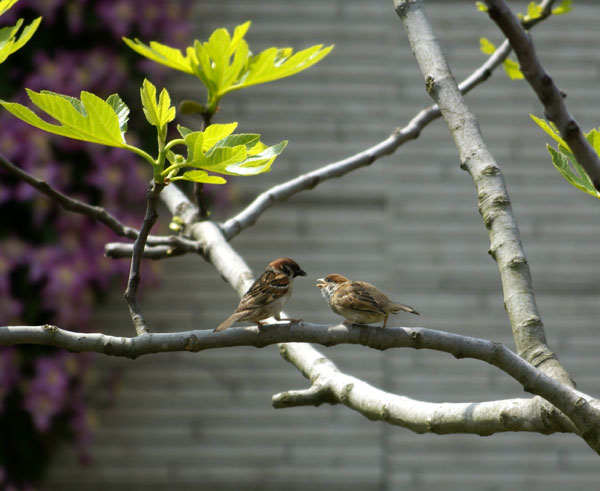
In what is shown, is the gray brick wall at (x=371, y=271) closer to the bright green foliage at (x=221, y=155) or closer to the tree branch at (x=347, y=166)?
the tree branch at (x=347, y=166)

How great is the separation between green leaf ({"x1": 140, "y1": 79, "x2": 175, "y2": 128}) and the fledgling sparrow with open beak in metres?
0.44

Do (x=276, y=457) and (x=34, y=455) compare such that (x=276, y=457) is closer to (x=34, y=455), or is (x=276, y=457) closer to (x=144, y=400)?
(x=144, y=400)

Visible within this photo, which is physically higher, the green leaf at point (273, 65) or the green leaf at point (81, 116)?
the green leaf at point (273, 65)

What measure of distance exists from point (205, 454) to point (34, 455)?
96 centimetres

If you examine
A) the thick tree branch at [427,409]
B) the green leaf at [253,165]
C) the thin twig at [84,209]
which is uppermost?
the thin twig at [84,209]

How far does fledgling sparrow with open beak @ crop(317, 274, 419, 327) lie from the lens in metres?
1.29

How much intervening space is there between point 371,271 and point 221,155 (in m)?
3.82

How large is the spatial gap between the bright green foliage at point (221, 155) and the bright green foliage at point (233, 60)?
0.35 meters

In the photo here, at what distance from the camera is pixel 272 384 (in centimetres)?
465

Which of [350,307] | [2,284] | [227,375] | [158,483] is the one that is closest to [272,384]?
[227,375]

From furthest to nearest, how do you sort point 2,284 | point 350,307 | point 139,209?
point 139,209 < point 2,284 < point 350,307

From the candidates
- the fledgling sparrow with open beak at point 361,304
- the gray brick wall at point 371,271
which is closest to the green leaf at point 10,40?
the fledgling sparrow with open beak at point 361,304

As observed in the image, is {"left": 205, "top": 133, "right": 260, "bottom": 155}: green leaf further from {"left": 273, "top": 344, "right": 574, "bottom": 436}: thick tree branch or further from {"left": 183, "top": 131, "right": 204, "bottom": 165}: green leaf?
{"left": 273, "top": 344, "right": 574, "bottom": 436}: thick tree branch

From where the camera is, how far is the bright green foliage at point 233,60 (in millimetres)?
1319
